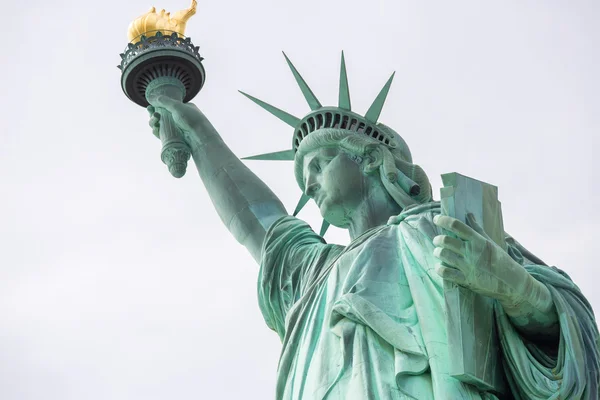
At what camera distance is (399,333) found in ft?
35.8

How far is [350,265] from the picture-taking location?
12.0 m

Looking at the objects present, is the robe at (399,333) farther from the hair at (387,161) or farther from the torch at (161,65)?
the torch at (161,65)

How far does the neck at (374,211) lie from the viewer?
500 inches

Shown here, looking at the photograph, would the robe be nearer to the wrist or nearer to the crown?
the wrist

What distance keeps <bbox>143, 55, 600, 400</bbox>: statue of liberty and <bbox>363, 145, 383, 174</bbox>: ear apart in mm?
11

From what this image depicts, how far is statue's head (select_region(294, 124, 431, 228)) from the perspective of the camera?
41.8ft

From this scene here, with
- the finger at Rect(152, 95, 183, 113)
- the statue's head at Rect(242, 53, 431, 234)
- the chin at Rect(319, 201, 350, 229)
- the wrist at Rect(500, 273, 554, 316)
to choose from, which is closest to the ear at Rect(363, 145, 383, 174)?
the statue's head at Rect(242, 53, 431, 234)

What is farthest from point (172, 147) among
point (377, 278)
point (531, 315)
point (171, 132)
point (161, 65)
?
point (531, 315)

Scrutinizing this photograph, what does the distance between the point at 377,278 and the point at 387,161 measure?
155 centimetres

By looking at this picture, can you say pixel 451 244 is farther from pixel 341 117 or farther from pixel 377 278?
pixel 341 117

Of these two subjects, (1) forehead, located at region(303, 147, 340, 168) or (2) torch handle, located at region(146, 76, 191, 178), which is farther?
(2) torch handle, located at region(146, 76, 191, 178)

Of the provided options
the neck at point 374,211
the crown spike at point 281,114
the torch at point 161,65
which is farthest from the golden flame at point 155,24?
the neck at point 374,211

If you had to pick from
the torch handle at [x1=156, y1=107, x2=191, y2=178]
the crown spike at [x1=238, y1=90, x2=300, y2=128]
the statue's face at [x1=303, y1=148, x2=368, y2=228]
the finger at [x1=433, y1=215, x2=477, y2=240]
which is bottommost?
the finger at [x1=433, y1=215, x2=477, y2=240]

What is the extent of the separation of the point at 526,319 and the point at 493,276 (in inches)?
24.5
